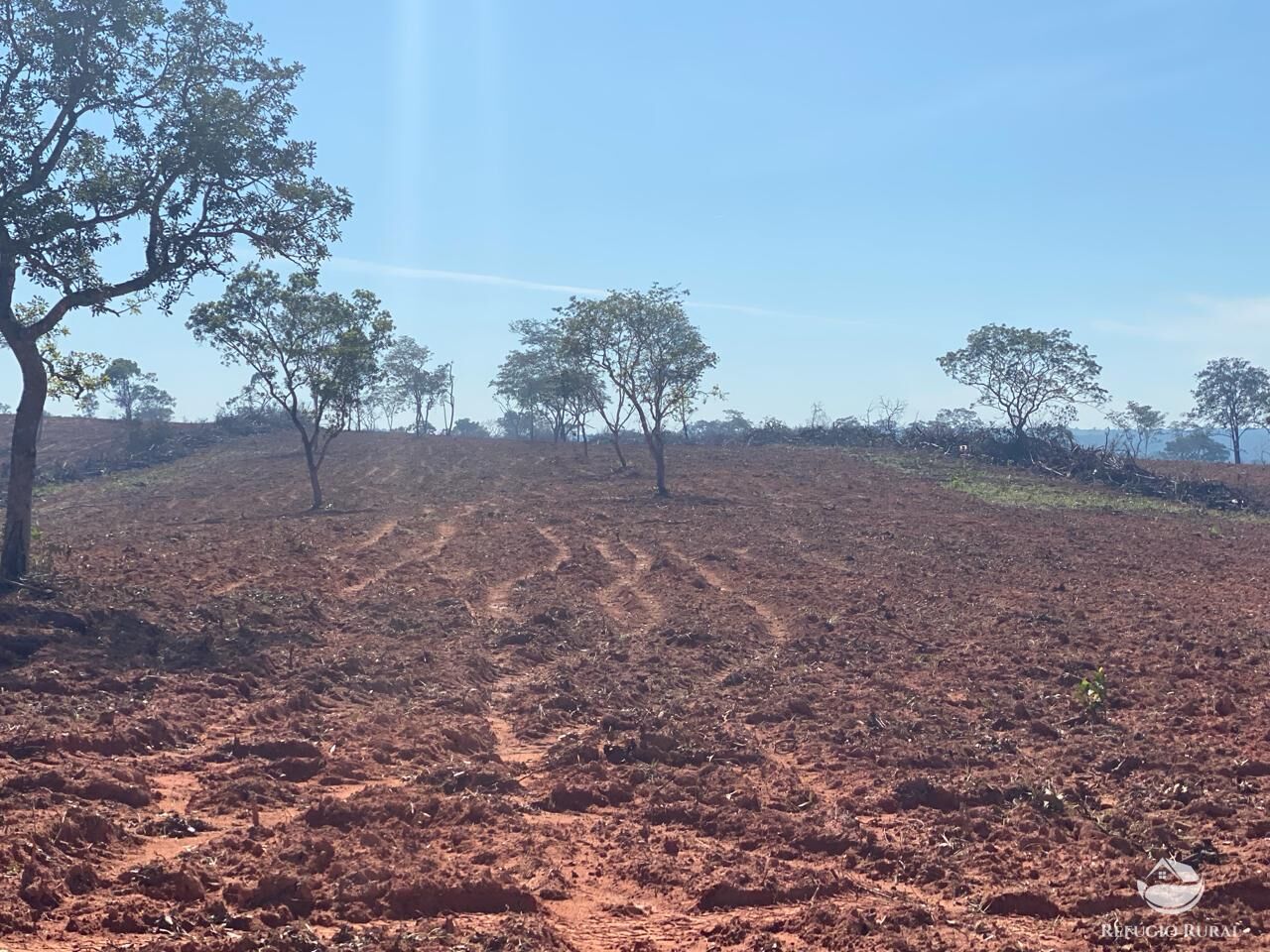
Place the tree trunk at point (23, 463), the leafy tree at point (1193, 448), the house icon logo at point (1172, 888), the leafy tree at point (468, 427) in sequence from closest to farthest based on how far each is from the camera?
the house icon logo at point (1172, 888) < the tree trunk at point (23, 463) < the leafy tree at point (1193, 448) < the leafy tree at point (468, 427)

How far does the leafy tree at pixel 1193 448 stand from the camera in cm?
9131

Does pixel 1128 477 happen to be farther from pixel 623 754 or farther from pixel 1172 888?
pixel 1172 888

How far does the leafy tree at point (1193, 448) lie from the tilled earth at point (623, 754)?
268ft

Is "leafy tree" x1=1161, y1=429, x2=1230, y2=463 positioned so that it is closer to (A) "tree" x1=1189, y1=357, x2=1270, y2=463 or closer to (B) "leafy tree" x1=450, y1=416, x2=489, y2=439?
(A) "tree" x1=1189, y1=357, x2=1270, y2=463

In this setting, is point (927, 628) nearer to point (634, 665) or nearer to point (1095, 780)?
point (634, 665)

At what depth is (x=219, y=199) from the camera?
14969 millimetres

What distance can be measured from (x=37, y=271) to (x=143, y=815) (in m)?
10.1

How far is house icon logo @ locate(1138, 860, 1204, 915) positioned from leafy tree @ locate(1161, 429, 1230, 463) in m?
93.3

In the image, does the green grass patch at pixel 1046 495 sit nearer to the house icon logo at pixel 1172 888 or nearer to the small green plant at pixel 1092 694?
the small green plant at pixel 1092 694

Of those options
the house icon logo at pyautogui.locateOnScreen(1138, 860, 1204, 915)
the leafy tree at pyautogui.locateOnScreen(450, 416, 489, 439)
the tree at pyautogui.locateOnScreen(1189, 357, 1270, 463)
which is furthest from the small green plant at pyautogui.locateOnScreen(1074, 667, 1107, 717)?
the leafy tree at pyautogui.locateOnScreen(450, 416, 489, 439)

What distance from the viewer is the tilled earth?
5.59 meters

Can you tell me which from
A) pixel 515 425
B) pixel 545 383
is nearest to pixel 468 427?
pixel 515 425

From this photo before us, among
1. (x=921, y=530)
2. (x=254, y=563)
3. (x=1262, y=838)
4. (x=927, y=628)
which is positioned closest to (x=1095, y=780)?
(x=1262, y=838)

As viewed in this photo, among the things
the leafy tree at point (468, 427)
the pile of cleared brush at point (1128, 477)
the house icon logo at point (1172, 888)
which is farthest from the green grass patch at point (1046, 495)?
the leafy tree at point (468, 427)
